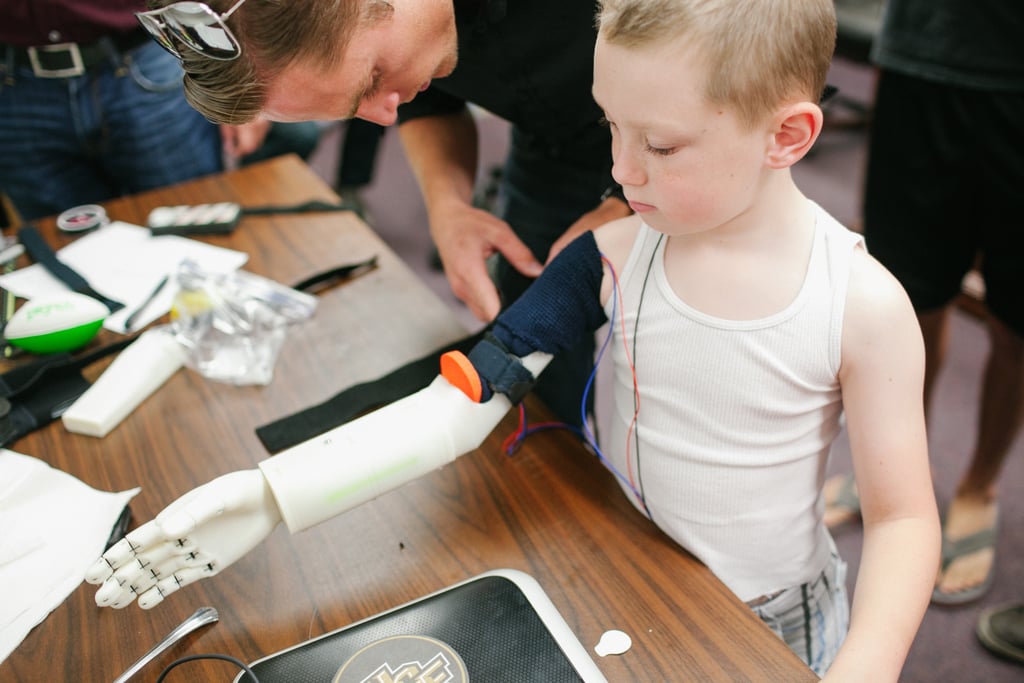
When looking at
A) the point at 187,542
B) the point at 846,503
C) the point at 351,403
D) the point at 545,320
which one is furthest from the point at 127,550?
the point at 846,503

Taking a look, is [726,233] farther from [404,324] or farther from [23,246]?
[23,246]

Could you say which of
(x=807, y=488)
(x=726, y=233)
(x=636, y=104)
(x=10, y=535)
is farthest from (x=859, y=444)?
(x=10, y=535)

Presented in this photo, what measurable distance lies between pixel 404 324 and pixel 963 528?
1.23 m

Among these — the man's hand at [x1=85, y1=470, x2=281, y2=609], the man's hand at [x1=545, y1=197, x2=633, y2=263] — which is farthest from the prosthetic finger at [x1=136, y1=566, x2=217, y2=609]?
the man's hand at [x1=545, y1=197, x2=633, y2=263]

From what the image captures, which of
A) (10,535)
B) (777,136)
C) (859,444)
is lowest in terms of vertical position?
(10,535)

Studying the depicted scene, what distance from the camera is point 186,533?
0.63 meters

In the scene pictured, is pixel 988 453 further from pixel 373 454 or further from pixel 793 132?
pixel 373 454

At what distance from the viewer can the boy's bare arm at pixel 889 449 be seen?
0.63m

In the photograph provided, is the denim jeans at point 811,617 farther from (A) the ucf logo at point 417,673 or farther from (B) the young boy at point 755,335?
(A) the ucf logo at point 417,673

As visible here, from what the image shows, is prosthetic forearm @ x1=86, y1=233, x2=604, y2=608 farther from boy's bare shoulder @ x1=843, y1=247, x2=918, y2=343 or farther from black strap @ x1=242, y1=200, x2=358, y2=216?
black strap @ x1=242, y1=200, x2=358, y2=216

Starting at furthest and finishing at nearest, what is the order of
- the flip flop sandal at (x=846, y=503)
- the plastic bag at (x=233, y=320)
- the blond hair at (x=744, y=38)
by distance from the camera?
the flip flop sandal at (x=846, y=503) → the plastic bag at (x=233, y=320) → the blond hair at (x=744, y=38)

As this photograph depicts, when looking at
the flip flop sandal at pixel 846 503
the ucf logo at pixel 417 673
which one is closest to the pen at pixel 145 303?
the ucf logo at pixel 417 673

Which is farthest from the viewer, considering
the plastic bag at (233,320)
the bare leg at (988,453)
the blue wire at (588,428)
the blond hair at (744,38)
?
the bare leg at (988,453)

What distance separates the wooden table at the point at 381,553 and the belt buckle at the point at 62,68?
0.73 m
